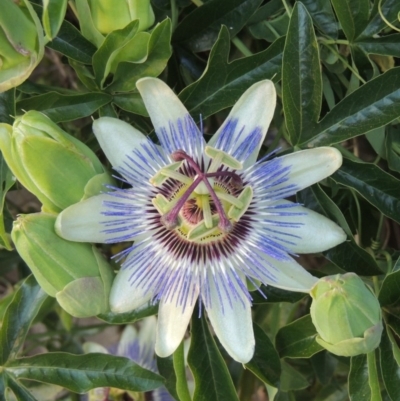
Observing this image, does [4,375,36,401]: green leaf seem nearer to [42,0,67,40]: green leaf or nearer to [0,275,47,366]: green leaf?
[0,275,47,366]: green leaf

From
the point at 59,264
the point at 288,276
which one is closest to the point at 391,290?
the point at 288,276

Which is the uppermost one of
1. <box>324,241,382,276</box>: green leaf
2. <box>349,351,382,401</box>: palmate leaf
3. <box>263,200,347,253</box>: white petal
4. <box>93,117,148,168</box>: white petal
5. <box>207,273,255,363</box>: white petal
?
<box>93,117,148,168</box>: white petal

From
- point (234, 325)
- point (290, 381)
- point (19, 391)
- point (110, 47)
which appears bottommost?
point (290, 381)

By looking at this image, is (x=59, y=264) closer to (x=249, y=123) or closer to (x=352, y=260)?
(x=249, y=123)

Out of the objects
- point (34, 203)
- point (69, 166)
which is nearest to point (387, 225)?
point (69, 166)

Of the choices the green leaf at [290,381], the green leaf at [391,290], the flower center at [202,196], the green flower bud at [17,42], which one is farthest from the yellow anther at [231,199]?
the green leaf at [290,381]

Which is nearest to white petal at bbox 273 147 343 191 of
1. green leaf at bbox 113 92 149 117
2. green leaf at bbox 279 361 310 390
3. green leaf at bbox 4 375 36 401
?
green leaf at bbox 113 92 149 117

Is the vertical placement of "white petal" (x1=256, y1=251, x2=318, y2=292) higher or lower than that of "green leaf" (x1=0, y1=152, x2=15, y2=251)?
lower
